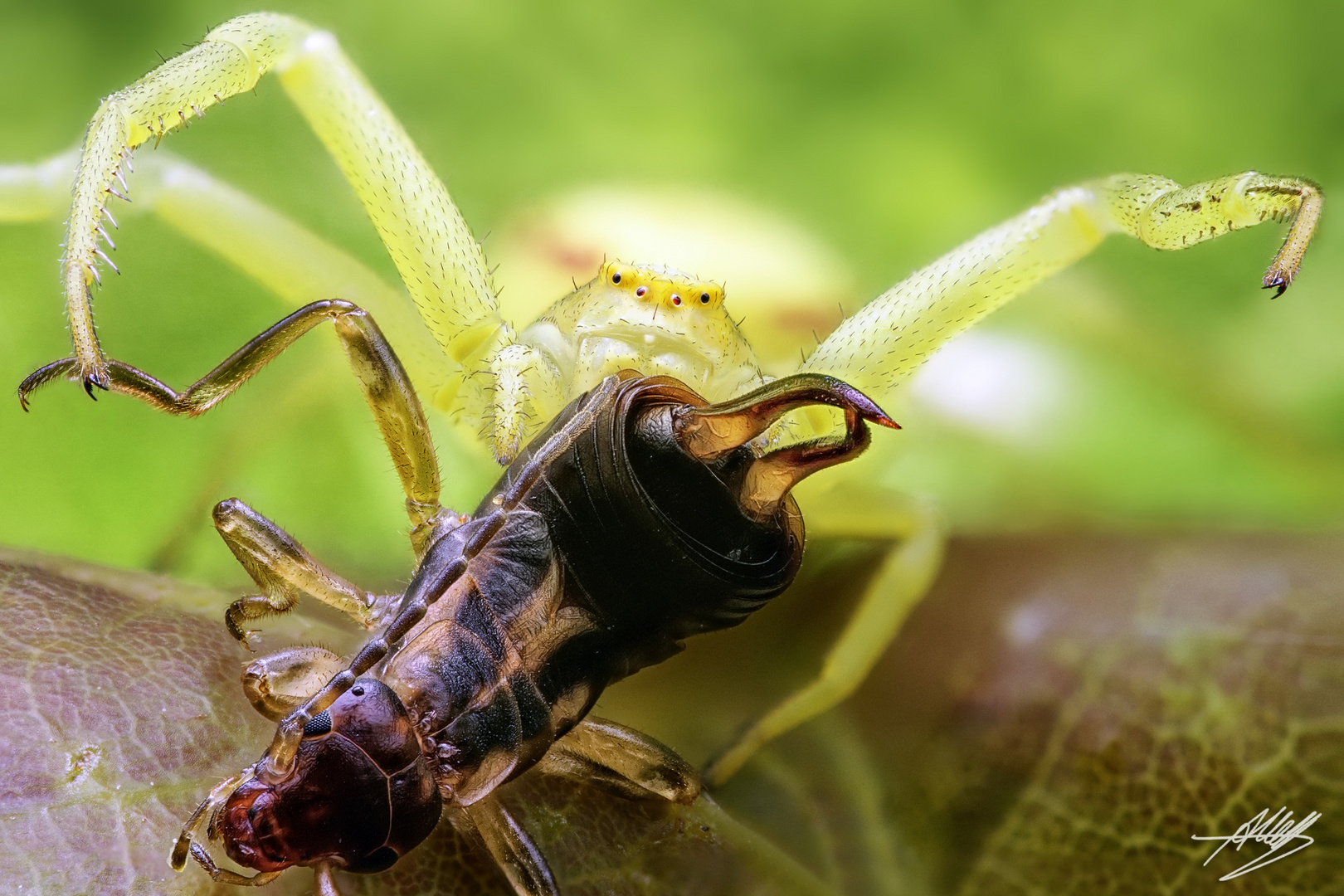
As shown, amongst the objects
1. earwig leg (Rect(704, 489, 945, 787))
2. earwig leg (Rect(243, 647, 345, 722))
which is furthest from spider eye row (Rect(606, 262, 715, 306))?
earwig leg (Rect(243, 647, 345, 722))

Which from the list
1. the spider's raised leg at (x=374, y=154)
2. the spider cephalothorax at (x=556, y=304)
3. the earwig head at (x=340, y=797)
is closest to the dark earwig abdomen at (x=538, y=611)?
the earwig head at (x=340, y=797)

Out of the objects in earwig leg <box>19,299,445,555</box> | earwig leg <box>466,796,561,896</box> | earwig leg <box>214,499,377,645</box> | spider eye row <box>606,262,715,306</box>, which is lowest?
earwig leg <box>466,796,561,896</box>

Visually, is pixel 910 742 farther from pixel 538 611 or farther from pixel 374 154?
pixel 374 154

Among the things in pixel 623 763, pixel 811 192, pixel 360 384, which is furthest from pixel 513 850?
pixel 811 192

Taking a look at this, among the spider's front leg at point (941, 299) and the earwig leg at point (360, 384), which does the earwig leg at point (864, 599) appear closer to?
the spider's front leg at point (941, 299)

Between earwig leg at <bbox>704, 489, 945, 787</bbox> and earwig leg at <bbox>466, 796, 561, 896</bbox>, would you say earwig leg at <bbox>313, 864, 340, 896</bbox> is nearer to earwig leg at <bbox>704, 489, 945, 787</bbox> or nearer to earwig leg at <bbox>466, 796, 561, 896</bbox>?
earwig leg at <bbox>466, 796, 561, 896</bbox>

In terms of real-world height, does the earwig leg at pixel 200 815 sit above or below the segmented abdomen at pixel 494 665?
below
